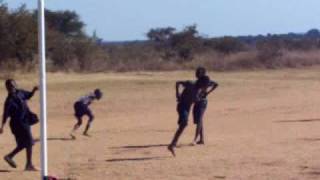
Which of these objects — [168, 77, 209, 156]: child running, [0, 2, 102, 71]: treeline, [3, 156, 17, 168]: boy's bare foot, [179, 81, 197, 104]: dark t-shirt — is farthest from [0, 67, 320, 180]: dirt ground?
[0, 2, 102, 71]: treeline

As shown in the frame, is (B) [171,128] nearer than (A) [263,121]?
Yes

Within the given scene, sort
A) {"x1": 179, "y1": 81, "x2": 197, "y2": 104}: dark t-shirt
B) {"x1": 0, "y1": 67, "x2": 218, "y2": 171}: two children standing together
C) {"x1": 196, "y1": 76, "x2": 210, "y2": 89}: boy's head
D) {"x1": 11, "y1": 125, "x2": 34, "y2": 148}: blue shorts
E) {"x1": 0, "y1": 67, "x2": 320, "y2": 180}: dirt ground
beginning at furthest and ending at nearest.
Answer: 1. {"x1": 196, "y1": 76, "x2": 210, "y2": 89}: boy's head
2. {"x1": 179, "y1": 81, "x2": 197, "y2": 104}: dark t-shirt
3. {"x1": 11, "y1": 125, "x2": 34, "y2": 148}: blue shorts
4. {"x1": 0, "y1": 67, "x2": 218, "y2": 171}: two children standing together
5. {"x1": 0, "y1": 67, "x2": 320, "y2": 180}: dirt ground

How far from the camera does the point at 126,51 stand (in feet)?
272

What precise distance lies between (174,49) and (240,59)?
43.1ft

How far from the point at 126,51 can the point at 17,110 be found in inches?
2600

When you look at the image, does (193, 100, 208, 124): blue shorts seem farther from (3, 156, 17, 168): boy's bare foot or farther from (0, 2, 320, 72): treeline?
(0, 2, 320, 72): treeline

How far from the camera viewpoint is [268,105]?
35969 mm

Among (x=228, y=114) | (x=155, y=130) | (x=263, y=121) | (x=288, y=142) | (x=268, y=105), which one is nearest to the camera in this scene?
(x=288, y=142)

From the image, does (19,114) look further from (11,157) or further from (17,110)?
(11,157)

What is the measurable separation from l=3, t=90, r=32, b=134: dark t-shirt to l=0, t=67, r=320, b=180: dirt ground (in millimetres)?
814

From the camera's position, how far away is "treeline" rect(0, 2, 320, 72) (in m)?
53.8

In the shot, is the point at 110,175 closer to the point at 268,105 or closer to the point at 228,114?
the point at 228,114

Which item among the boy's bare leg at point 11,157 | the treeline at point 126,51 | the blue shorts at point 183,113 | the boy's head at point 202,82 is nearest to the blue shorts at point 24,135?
the boy's bare leg at point 11,157

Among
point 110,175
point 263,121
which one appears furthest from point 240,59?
point 110,175
